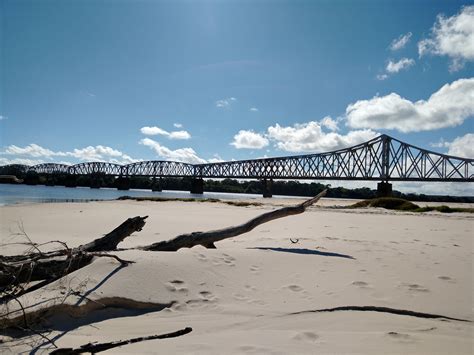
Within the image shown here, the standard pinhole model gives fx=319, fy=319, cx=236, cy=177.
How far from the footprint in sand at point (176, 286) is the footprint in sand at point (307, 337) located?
5.04ft

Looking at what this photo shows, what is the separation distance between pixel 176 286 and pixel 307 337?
1742mm

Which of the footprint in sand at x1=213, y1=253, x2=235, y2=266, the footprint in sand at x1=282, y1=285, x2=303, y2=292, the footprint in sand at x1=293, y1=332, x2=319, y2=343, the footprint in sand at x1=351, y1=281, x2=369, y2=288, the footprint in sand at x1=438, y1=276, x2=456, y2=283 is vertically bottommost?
the footprint in sand at x1=293, y1=332, x2=319, y2=343

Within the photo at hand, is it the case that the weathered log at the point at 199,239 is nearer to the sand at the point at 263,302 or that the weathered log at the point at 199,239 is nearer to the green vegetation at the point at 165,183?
the sand at the point at 263,302

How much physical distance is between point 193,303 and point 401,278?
279cm

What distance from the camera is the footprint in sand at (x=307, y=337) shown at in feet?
8.55

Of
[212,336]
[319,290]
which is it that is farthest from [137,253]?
[319,290]

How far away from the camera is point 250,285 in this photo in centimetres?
400

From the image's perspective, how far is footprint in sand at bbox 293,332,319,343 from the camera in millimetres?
2605

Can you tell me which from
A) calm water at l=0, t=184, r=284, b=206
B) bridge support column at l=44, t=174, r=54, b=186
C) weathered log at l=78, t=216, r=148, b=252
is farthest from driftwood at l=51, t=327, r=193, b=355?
bridge support column at l=44, t=174, r=54, b=186

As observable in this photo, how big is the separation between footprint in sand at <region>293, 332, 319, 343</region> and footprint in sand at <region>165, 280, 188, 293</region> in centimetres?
154

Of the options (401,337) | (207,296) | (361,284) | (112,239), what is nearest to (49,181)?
(112,239)

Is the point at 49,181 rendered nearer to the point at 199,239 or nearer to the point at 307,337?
the point at 199,239

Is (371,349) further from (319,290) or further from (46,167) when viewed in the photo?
(46,167)

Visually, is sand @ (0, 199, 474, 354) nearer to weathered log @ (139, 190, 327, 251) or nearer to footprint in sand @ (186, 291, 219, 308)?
footprint in sand @ (186, 291, 219, 308)
